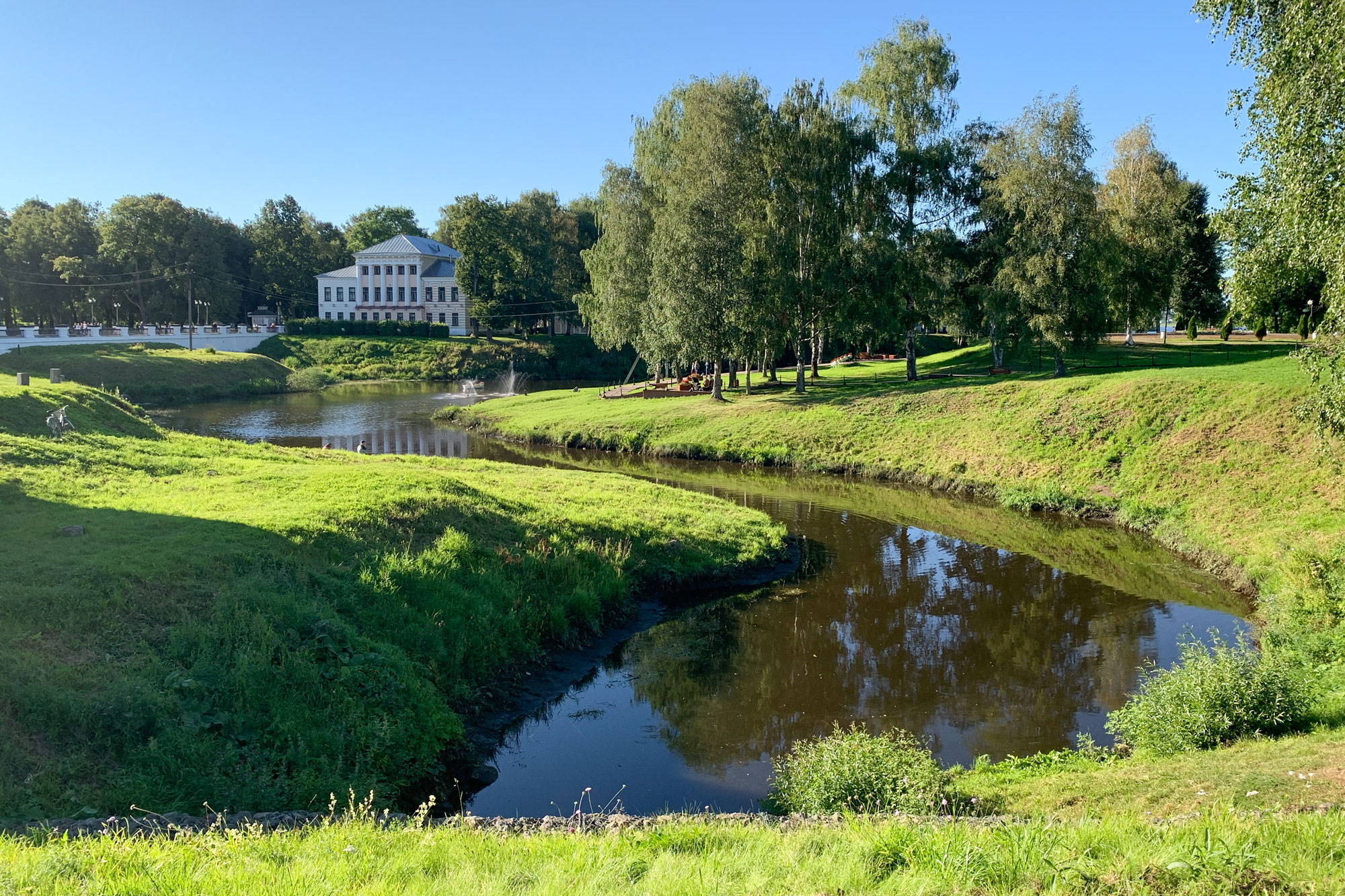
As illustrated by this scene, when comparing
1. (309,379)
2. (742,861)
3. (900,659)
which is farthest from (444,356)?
(742,861)

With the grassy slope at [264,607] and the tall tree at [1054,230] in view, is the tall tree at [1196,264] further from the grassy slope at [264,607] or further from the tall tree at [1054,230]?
the grassy slope at [264,607]

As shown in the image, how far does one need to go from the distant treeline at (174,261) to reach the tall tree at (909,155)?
177ft

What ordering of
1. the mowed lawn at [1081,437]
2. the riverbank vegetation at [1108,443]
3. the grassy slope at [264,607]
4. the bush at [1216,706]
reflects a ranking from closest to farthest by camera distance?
the grassy slope at [264,607], the bush at [1216,706], the riverbank vegetation at [1108,443], the mowed lawn at [1081,437]

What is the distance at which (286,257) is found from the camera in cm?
11175

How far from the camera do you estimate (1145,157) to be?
170 feet

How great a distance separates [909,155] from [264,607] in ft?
136

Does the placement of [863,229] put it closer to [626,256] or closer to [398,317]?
[626,256]

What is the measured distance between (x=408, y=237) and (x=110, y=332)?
127ft

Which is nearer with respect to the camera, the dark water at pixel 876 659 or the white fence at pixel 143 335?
the dark water at pixel 876 659

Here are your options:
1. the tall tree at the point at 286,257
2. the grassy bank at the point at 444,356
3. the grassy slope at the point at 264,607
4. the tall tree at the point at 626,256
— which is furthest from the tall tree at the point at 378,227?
the grassy slope at the point at 264,607

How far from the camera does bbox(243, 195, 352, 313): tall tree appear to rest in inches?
4402

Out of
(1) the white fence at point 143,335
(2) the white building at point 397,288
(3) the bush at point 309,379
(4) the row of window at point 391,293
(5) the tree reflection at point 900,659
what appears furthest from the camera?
(2) the white building at point 397,288

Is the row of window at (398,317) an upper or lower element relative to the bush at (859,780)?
upper

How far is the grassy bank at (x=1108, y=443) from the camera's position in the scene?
70.5 ft
